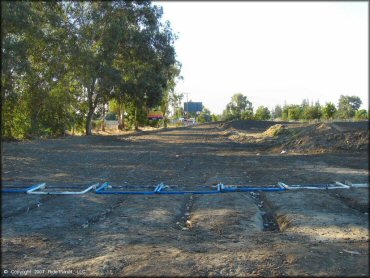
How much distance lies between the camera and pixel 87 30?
26.7 m

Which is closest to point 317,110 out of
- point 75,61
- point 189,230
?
point 75,61

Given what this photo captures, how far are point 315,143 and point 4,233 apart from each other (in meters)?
14.5

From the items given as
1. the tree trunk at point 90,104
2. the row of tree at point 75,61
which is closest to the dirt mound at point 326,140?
the row of tree at point 75,61

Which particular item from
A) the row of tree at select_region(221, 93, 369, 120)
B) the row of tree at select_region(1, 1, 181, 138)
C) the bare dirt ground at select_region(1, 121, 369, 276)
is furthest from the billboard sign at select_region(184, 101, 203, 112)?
the bare dirt ground at select_region(1, 121, 369, 276)

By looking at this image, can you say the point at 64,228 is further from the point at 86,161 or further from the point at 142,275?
the point at 86,161

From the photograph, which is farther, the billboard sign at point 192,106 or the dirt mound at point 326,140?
the billboard sign at point 192,106

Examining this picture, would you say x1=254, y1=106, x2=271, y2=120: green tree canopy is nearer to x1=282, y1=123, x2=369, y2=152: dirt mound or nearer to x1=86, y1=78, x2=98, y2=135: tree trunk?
x1=86, y1=78, x2=98, y2=135: tree trunk

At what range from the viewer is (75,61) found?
2512 cm

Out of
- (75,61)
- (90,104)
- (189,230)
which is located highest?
(75,61)

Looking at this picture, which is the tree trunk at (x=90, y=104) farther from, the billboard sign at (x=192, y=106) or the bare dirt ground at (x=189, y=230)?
the billboard sign at (x=192, y=106)

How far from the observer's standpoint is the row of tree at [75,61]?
1977 cm

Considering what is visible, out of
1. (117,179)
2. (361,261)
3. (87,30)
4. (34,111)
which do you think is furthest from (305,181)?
(87,30)

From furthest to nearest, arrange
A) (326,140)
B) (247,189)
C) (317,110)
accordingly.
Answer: (317,110), (326,140), (247,189)

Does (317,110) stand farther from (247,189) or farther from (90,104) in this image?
(247,189)
